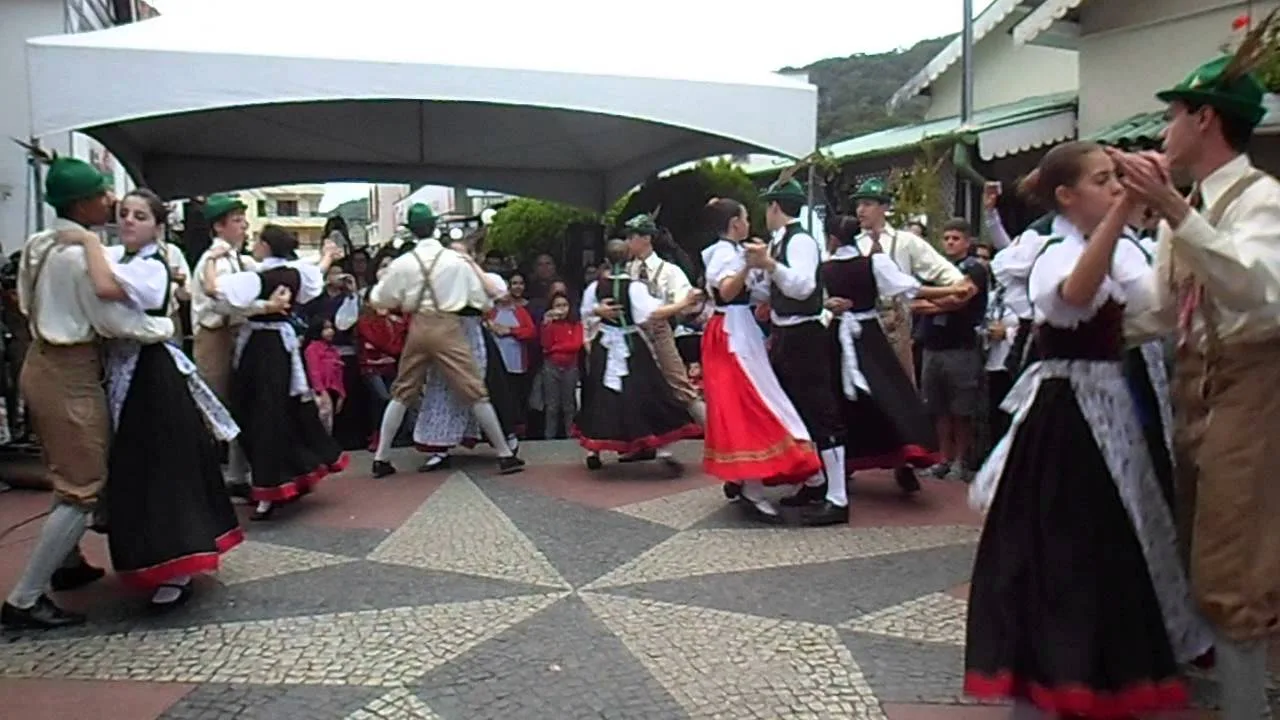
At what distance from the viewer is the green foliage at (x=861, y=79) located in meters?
34.3

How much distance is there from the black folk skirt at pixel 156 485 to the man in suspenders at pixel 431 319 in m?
3.06

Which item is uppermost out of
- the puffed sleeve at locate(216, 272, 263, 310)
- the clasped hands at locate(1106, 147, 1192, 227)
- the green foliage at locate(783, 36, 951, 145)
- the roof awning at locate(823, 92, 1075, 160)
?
the green foliage at locate(783, 36, 951, 145)

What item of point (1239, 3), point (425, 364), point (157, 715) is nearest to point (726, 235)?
point (425, 364)

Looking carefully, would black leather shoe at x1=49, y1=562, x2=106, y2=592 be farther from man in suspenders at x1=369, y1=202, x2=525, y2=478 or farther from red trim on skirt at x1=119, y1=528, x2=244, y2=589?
man in suspenders at x1=369, y1=202, x2=525, y2=478

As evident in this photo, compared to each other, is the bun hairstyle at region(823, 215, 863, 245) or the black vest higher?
the bun hairstyle at region(823, 215, 863, 245)

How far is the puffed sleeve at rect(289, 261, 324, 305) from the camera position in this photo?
6.43m

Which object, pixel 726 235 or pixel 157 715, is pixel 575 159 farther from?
pixel 157 715

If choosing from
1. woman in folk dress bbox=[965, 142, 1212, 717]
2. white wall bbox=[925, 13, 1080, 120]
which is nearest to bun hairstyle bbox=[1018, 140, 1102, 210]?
woman in folk dress bbox=[965, 142, 1212, 717]

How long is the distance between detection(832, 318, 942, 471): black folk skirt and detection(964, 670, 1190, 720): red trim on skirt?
10.7 ft

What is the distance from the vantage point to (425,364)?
7.68 metres

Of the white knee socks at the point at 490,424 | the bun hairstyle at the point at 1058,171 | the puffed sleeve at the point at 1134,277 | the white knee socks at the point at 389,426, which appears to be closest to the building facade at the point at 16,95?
the white knee socks at the point at 389,426

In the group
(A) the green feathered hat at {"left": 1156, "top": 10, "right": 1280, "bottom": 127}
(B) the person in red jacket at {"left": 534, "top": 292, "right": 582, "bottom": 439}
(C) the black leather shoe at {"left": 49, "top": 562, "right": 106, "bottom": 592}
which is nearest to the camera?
(A) the green feathered hat at {"left": 1156, "top": 10, "right": 1280, "bottom": 127}

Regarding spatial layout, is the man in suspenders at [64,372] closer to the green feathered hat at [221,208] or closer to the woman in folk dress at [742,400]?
the green feathered hat at [221,208]

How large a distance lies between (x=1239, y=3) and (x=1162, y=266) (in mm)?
7526
